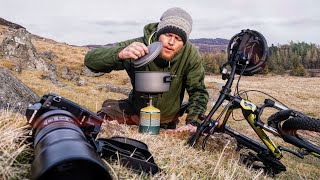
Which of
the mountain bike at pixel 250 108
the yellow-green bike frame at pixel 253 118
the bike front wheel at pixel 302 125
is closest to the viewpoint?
the bike front wheel at pixel 302 125

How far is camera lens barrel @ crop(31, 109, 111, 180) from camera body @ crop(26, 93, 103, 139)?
300 millimetres

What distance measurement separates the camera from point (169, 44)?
276 inches

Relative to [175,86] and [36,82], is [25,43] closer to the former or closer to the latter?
[36,82]

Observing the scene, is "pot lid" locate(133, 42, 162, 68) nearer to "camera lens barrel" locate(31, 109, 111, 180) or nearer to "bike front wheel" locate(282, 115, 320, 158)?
"bike front wheel" locate(282, 115, 320, 158)

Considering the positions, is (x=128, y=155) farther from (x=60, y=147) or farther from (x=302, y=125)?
(x=302, y=125)

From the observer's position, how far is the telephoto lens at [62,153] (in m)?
1.84

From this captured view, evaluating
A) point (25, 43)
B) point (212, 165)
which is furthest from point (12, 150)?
point (25, 43)

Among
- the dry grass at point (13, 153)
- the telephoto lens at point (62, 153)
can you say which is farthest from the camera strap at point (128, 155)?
the telephoto lens at point (62, 153)

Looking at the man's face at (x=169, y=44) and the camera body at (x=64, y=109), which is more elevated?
the man's face at (x=169, y=44)

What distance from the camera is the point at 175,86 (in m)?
7.88

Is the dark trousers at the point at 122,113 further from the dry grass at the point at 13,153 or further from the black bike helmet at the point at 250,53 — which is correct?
the dry grass at the point at 13,153

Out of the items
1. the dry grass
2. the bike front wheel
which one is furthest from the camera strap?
the bike front wheel

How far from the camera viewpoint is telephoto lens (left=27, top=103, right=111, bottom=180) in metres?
1.84

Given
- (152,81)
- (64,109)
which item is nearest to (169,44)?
(152,81)
